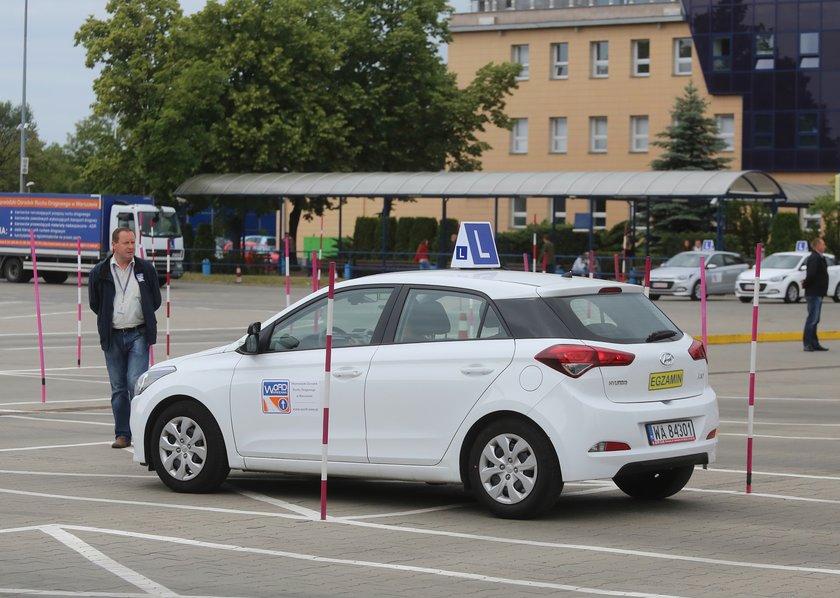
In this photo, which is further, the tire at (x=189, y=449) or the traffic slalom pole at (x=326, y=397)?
the tire at (x=189, y=449)

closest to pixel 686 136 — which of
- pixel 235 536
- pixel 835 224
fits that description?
pixel 835 224

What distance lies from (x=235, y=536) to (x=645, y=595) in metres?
2.78

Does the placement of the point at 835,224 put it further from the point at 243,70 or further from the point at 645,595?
the point at 645,595

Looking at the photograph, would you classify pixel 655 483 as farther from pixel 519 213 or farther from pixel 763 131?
pixel 519 213

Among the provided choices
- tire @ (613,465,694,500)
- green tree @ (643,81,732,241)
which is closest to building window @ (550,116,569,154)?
green tree @ (643,81,732,241)

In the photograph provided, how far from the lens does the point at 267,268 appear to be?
60.8 metres

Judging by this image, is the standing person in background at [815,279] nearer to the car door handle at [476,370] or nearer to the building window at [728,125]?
the car door handle at [476,370]

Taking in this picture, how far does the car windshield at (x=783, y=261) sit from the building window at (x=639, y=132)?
1297 inches

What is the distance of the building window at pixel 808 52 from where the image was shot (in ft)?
241

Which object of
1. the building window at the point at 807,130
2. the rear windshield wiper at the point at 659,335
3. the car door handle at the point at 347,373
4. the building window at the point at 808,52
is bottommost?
the car door handle at the point at 347,373

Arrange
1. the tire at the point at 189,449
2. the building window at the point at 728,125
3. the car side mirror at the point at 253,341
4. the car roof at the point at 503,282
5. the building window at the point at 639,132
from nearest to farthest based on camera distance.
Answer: the car roof at the point at 503,282, the car side mirror at the point at 253,341, the tire at the point at 189,449, the building window at the point at 728,125, the building window at the point at 639,132

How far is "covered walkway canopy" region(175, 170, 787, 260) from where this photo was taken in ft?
170

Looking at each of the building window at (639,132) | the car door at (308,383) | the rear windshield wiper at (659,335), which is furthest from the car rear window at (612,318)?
the building window at (639,132)

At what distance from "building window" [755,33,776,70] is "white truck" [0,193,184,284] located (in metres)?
32.2
